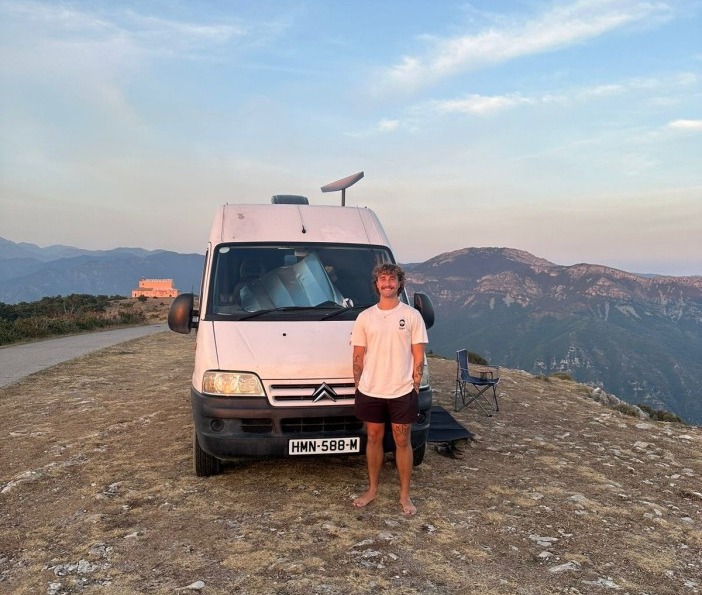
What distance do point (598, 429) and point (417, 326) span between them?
18.0ft

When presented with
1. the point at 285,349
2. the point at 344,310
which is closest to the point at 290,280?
the point at 344,310

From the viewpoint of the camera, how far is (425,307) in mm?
5633

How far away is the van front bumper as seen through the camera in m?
4.47

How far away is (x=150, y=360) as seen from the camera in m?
14.4

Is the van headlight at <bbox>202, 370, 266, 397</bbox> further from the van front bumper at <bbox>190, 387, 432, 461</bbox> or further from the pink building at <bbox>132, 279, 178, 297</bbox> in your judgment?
the pink building at <bbox>132, 279, 178, 297</bbox>

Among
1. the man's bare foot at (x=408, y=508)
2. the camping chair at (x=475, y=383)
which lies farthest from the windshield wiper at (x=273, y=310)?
the camping chair at (x=475, y=383)

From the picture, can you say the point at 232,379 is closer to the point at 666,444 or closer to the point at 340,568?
the point at 340,568

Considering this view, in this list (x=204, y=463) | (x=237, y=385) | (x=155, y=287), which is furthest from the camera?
(x=155, y=287)

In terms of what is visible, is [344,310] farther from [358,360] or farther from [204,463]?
[204,463]

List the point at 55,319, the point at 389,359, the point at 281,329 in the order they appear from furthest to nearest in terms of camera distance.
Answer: the point at 55,319, the point at 281,329, the point at 389,359

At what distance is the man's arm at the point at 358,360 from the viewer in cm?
436

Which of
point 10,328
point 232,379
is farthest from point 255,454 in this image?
point 10,328

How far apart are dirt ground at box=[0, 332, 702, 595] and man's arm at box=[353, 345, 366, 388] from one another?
47.1 inches

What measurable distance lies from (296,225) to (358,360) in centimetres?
220
